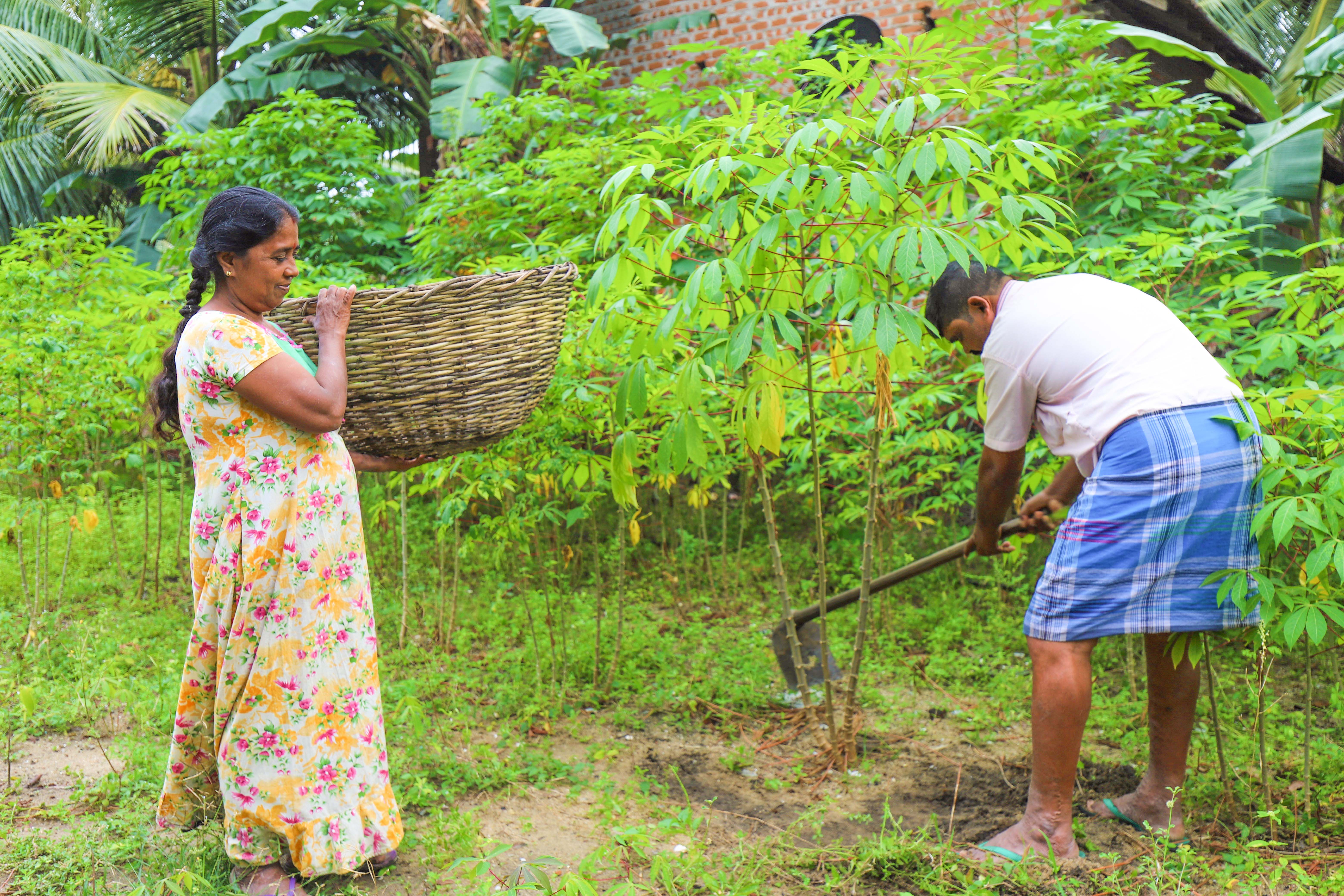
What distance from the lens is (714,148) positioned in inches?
91.0

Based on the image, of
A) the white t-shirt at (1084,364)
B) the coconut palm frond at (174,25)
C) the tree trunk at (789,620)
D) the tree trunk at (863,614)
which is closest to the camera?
the white t-shirt at (1084,364)

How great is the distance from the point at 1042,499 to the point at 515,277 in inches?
61.6

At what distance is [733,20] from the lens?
7242 millimetres

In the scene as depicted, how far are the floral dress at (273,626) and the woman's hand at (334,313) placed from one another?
84 mm

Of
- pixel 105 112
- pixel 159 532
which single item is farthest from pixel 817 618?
pixel 105 112

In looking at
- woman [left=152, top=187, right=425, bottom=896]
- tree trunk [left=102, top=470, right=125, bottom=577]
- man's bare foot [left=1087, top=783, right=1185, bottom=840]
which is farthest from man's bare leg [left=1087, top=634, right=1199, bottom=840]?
tree trunk [left=102, top=470, right=125, bottom=577]

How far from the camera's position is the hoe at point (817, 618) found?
9.39 ft

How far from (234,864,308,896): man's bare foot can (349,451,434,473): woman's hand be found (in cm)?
93

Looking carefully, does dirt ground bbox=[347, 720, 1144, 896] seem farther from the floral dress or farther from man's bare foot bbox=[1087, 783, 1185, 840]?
the floral dress

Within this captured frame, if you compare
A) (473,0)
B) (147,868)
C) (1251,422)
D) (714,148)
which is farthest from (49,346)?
(473,0)

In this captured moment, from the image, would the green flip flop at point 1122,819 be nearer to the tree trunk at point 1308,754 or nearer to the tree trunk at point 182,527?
the tree trunk at point 1308,754

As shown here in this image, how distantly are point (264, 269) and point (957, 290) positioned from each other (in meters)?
1.64

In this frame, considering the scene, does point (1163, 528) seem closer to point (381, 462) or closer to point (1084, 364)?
point (1084, 364)

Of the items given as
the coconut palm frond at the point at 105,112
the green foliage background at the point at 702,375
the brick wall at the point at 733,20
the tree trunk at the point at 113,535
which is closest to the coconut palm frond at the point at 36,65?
the coconut palm frond at the point at 105,112
